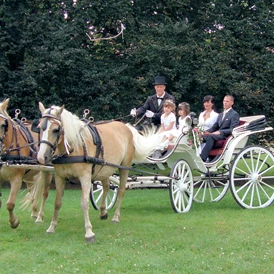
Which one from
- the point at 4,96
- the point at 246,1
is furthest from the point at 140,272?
the point at 246,1

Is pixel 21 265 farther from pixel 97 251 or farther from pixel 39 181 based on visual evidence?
pixel 39 181

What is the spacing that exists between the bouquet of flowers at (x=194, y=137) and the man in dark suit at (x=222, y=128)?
0.38 m

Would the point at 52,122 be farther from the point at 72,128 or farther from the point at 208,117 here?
the point at 208,117

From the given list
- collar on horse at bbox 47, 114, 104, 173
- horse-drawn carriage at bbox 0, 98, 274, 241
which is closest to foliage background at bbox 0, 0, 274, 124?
horse-drawn carriage at bbox 0, 98, 274, 241

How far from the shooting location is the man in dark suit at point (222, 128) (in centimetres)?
1061

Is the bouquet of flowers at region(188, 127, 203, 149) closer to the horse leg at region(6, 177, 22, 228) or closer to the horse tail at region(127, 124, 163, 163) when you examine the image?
the horse tail at region(127, 124, 163, 163)

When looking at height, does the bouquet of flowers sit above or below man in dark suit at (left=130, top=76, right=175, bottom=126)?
below

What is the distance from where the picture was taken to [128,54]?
55.6 ft

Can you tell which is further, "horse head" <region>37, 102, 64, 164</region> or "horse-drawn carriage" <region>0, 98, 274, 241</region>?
"horse-drawn carriage" <region>0, 98, 274, 241</region>

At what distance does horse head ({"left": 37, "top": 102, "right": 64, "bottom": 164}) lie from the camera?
7211mm

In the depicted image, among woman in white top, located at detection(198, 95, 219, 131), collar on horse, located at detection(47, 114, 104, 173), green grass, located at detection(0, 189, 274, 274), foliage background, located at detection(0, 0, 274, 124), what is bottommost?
green grass, located at detection(0, 189, 274, 274)

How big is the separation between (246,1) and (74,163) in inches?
453

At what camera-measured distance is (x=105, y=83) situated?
16391 millimetres

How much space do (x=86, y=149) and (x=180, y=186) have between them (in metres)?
2.49
